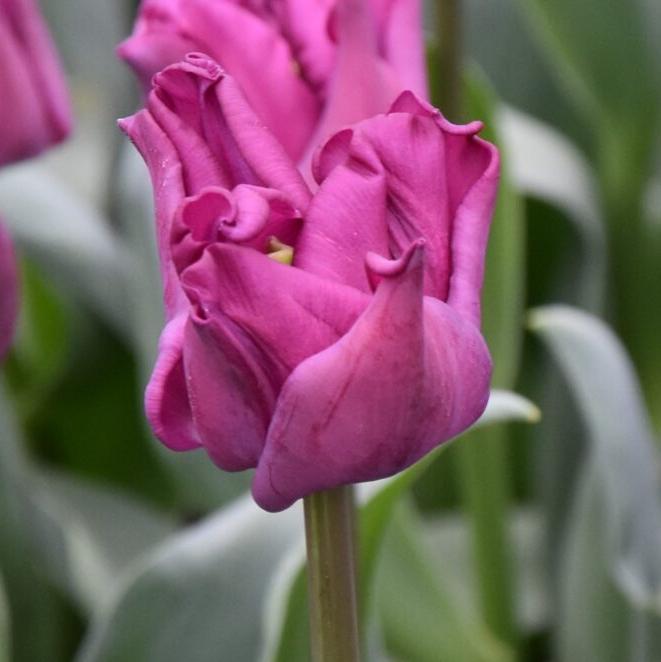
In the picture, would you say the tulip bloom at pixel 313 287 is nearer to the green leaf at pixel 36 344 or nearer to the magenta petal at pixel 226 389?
the magenta petal at pixel 226 389

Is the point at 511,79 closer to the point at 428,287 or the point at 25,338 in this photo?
the point at 25,338

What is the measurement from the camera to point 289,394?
24cm

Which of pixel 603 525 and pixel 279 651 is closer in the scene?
pixel 279 651

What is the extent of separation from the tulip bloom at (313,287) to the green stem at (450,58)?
25cm

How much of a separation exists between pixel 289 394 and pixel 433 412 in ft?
0.08

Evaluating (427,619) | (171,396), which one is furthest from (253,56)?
(427,619)

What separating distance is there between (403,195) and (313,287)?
3 centimetres

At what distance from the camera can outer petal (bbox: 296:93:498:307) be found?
0.24 meters

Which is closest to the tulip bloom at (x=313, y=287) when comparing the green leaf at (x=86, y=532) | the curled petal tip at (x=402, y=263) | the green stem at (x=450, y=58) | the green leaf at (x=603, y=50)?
the curled petal tip at (x=402, y=263)

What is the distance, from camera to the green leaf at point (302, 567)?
15.3 inches

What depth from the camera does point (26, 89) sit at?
40 cm

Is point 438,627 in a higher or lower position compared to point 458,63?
lower

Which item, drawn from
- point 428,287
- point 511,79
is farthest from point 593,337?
point 511,79

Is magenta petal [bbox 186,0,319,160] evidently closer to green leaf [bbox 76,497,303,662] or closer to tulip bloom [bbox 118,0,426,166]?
tulip bloom [bbox 118,0,426,166]
